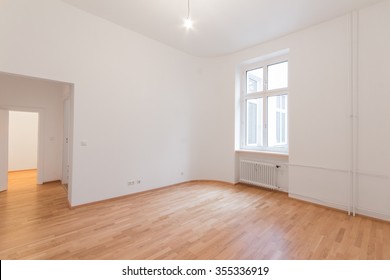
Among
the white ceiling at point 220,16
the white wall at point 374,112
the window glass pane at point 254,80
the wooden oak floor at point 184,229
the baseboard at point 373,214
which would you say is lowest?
the wooden oak floor at point 184,229

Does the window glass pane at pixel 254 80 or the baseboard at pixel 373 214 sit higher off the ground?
the window glass pane at pixel 254 80

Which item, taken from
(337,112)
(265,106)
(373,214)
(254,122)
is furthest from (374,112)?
(254,122)

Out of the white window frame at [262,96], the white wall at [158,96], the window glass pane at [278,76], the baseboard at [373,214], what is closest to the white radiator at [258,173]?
the white wall at [158,96]

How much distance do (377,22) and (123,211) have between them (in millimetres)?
5501

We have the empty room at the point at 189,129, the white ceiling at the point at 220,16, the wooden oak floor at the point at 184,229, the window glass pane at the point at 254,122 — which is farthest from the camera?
the window glass pane at the point at 254,122

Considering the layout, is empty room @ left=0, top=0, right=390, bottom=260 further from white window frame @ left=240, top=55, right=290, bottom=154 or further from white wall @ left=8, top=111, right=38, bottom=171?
white wall @ left=8, top=111, right=38, bottom=171

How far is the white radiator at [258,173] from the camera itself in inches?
175

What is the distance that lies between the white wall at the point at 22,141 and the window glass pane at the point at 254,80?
8.38 metres

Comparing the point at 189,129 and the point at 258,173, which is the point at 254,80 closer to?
the point at 189,129

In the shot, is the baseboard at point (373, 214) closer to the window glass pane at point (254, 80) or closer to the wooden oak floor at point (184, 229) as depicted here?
the wooden oak floor at point (184, 229)

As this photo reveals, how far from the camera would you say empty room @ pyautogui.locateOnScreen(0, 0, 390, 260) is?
2.48m

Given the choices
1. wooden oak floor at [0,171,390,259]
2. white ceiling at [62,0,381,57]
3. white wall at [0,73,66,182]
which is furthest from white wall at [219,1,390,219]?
white wall at [0,73,66,182]

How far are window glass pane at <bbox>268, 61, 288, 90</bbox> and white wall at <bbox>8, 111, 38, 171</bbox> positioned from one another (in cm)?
889
